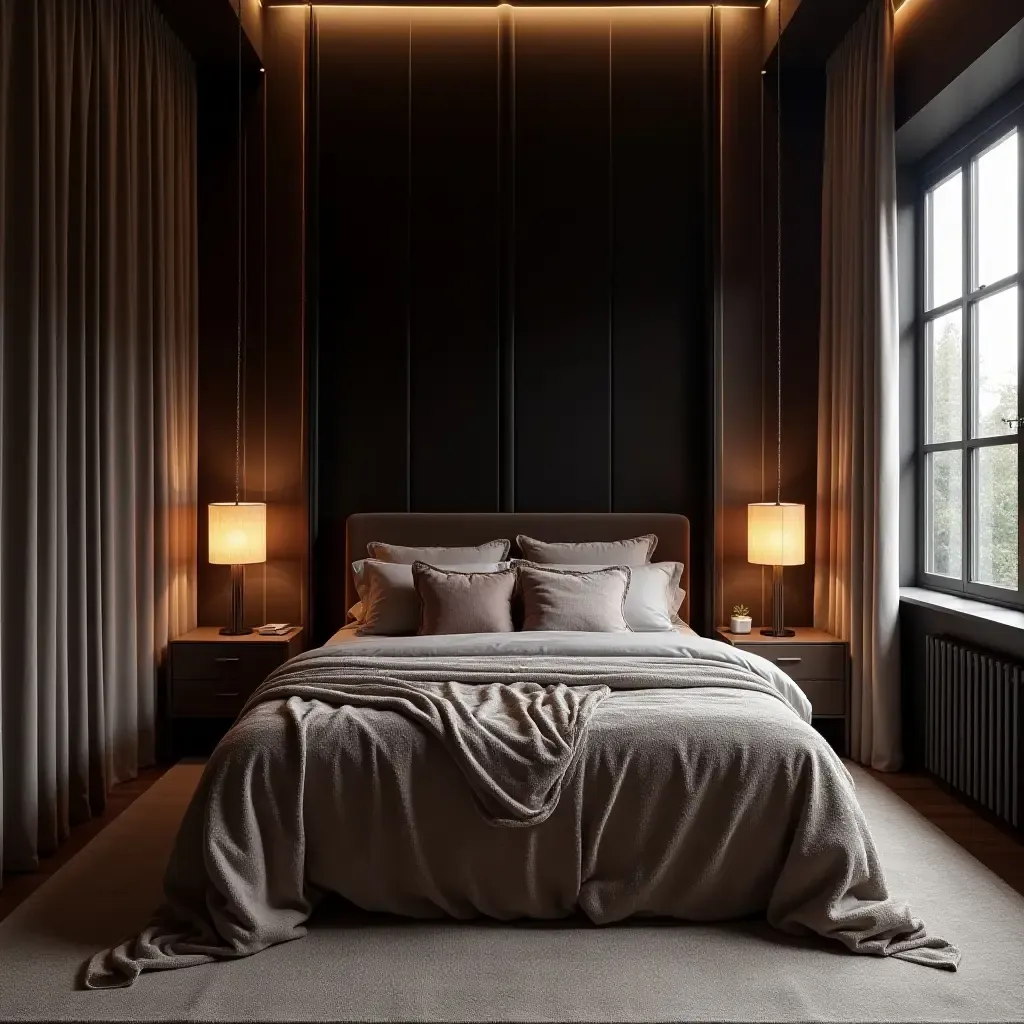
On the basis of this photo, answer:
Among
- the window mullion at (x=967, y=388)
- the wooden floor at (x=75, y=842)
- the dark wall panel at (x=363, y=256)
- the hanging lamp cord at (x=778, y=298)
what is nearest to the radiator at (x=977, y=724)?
A: the window mullion at (x=967, y=388)

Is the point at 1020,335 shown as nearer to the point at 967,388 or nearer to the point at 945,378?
the point at 967,388

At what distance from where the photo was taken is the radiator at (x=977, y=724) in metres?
3.18

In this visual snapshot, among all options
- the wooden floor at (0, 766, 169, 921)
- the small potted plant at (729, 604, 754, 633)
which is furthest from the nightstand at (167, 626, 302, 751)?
the small potted plant at (729, 604, 754, 633)

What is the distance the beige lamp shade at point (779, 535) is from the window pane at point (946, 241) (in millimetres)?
1147

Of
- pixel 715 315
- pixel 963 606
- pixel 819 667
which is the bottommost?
pixel 819 667

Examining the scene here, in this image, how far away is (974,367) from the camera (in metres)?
3.96

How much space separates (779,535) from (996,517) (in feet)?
2.89

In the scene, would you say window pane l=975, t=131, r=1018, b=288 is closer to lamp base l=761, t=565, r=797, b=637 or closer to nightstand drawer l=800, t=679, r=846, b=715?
lamp base l=761, t=565, r=797, b=637

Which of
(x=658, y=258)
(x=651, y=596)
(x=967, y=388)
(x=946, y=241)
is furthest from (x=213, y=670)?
(x=946, y=241)

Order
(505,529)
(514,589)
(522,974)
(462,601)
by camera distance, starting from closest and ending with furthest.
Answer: (522,974)
(462,601)
(514,589)
(505,529)

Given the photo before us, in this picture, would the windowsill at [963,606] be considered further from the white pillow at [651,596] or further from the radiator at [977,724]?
the white pillow at [651,596]

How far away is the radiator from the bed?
39.3 inches

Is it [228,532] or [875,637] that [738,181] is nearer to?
[875,637]

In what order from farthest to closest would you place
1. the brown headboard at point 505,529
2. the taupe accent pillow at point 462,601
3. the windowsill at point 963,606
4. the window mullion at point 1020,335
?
1. the brown headboard at point 505,529
2. the taupe accent pillow at point 462,601
3. the window mullion at point 1020,335
4. the windowsill at point 963,606
